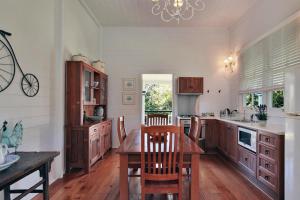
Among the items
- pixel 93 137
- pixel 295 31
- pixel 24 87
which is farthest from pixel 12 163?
pixel 295 31

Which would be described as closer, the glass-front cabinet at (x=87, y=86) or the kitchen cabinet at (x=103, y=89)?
the glass-front cabinet at (x=87, y=86)

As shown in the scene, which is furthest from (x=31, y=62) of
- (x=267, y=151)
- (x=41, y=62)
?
(x=267, y=151)

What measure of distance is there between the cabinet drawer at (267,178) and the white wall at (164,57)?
290 centimetres

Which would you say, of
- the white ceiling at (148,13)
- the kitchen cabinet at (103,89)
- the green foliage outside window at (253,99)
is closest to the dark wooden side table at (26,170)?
the kitchen cabinet at (103,89)

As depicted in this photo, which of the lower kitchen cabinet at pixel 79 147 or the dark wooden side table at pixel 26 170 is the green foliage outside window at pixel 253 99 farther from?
the dark wooden side table at pixel 26 170

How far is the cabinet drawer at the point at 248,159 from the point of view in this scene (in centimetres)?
334

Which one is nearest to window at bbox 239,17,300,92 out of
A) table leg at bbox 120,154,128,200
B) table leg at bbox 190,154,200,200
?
table leg at bbox 190,154,200,200

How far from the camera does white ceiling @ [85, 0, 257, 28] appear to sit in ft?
14.6

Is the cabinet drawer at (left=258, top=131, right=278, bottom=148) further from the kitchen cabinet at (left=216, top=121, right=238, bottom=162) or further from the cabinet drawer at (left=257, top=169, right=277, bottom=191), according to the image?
the kitchen cabinet at (left=216, top=121, right=238, bottom=162)

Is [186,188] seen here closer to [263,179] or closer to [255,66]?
[263,179]

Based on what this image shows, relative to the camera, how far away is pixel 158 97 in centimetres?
645

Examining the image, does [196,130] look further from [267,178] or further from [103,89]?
[103,89]

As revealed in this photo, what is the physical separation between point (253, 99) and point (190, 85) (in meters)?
1.49

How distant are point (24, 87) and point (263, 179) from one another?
11.1ft
